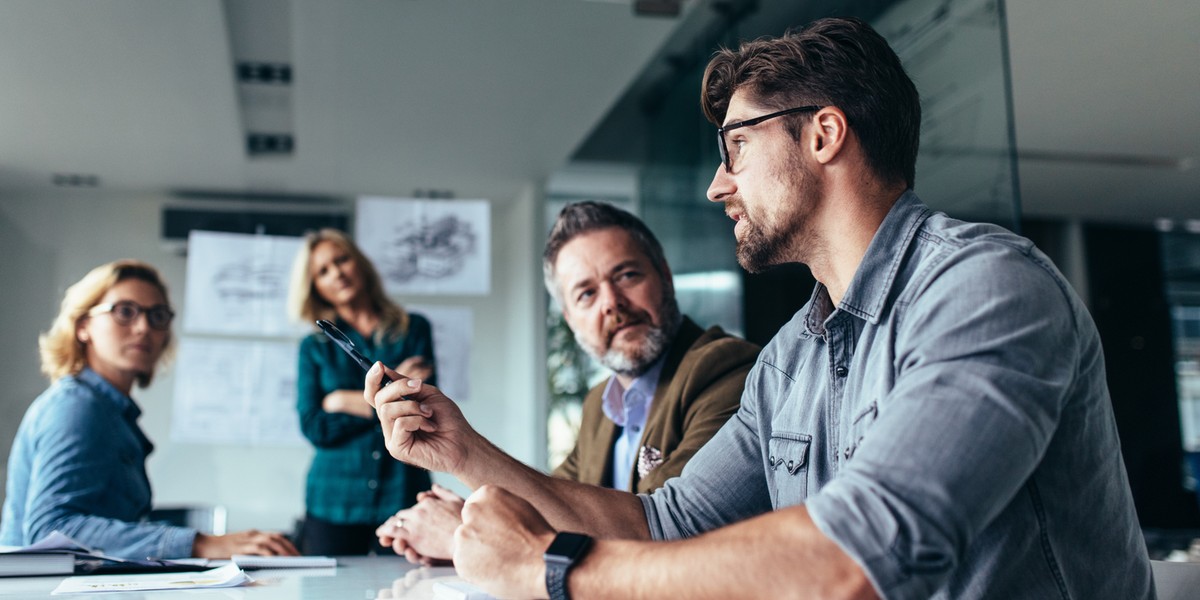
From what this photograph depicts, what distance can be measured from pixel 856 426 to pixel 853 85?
0.50m

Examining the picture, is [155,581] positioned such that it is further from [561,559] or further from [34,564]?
[561,559]

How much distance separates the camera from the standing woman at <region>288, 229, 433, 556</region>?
3053 millimetres

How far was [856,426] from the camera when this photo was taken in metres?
1.20

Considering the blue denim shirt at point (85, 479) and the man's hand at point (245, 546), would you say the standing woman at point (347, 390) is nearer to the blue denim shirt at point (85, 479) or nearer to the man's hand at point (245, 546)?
the blue denim shirt at point (85, 479)

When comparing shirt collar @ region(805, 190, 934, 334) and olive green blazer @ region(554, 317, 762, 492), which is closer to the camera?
shirt collar @ region(805, 190, 934, 334)

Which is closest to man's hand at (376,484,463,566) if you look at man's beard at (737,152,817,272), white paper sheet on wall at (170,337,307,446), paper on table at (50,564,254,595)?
paper on table at (50,564,254,595)

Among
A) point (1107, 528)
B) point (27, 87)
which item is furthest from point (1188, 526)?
point (27, 87)

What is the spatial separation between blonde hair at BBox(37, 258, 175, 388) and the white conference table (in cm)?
124

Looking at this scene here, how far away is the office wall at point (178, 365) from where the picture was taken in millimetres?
3154

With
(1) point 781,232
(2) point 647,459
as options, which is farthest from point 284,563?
(1) point 781,232

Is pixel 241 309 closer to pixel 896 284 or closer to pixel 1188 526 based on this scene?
pixel 896 284

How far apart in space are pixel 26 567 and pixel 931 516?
147 centimetres

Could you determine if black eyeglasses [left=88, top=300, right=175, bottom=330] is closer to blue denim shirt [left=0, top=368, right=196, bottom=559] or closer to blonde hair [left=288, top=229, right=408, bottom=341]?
blue denim shirt [left=0, top=368, right=196, bottom=559]

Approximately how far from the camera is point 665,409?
1.95 meters
